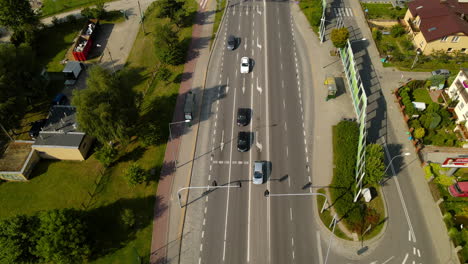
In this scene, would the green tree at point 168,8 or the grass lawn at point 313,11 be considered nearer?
the green tree at point 168,8

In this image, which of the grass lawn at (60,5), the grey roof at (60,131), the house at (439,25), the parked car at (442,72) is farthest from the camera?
the grass lawn at (60,5)

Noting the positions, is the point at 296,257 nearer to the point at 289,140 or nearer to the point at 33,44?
the point at 289,140

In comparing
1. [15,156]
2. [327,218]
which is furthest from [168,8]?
[327,218]

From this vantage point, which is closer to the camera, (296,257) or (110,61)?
(296,257)

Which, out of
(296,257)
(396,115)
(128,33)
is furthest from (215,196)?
(128,33)

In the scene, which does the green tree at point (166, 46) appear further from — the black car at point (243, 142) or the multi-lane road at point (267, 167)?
the black car at point (243, 142)

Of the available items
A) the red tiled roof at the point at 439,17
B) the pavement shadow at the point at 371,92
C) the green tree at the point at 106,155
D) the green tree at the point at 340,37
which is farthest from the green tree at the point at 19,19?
the red tiled roof at the point at 439,17
